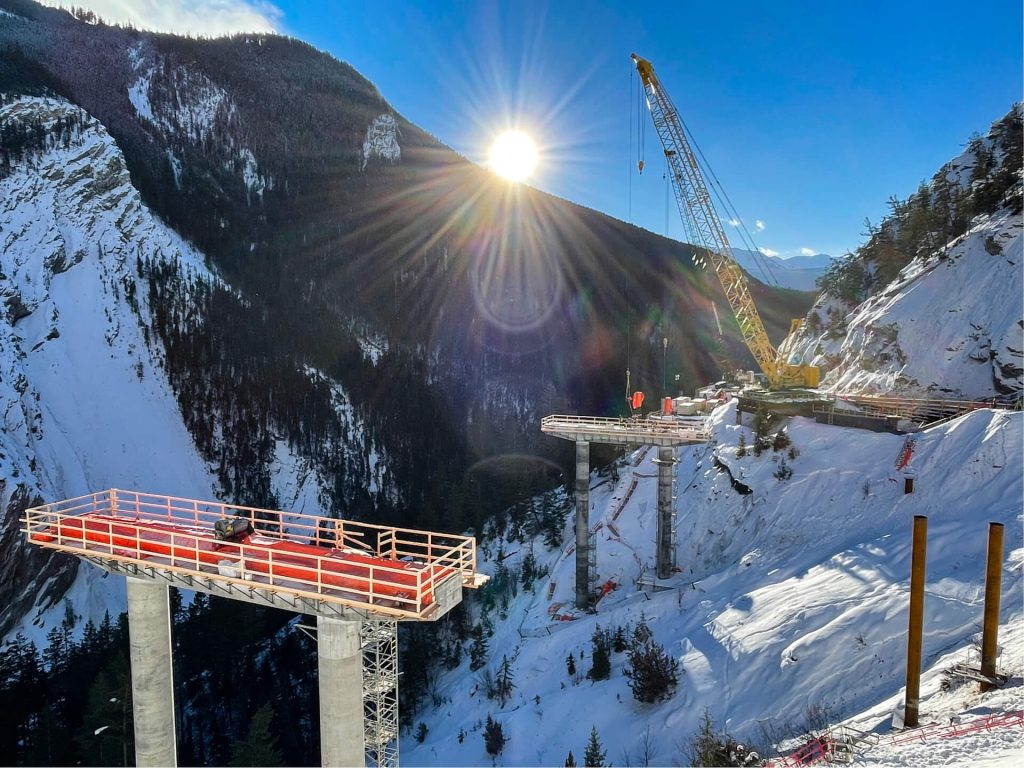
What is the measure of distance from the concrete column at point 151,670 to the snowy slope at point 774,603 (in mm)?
14102

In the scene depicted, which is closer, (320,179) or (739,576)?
(739,576)

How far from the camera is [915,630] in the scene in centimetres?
1467

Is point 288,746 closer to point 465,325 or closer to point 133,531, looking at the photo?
point 133,531

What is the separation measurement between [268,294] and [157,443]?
33.9 meters

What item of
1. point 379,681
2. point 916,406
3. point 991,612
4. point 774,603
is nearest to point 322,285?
point 916,406

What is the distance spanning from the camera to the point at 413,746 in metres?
28.5

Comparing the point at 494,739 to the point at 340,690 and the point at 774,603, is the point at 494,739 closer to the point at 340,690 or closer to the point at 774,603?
the point at 774,603

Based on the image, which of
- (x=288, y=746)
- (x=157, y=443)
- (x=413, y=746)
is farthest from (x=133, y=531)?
(x=157, y=443)

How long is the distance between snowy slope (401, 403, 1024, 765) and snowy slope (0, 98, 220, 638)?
43282mm

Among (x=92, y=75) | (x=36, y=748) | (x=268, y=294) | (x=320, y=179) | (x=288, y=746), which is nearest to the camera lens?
(x=36, y=748)

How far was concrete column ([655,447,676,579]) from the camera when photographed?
109ft

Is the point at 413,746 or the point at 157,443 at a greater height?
the point at 157,443

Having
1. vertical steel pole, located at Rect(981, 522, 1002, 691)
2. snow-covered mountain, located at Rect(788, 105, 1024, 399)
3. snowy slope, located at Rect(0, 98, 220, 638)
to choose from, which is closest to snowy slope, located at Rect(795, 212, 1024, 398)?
snow-covered mountain, located at Rect(788, 105, 1024, 399)

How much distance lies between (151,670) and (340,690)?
7283 millimetres
